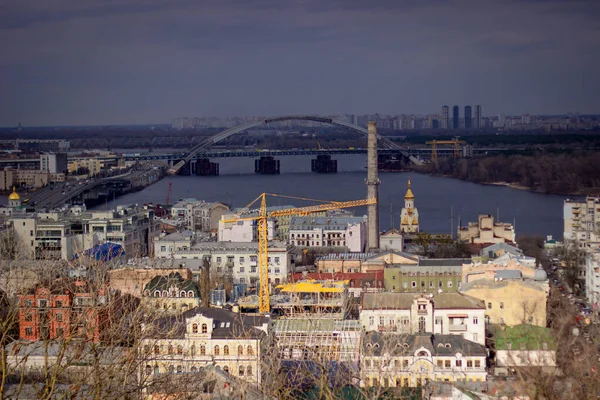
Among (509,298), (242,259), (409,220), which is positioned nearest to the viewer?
(509,298)

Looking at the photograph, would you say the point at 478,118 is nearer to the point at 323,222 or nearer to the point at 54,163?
the point at 54,163

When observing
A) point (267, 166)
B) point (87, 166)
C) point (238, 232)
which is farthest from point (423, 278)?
point (267, 166)

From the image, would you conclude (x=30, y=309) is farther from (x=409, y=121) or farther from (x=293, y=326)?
(x=409, y=121)

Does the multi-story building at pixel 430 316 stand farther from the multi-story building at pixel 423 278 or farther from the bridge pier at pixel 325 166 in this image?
the bridge pier at pixel 325 166

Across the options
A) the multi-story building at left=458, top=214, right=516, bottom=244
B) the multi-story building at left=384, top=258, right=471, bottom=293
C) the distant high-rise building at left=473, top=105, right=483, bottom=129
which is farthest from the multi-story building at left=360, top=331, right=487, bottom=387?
the distant high-rise building at left=473, top=105, right=483, bottom=129

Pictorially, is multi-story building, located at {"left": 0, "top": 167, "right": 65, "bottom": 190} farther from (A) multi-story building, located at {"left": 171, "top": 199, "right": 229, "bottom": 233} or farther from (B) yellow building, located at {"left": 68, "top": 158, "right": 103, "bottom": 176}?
(A) multi-story building, located at {"left": 171, "top": 199, "right": 229, "bottom": 233}

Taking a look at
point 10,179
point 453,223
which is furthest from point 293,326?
point 10,179
